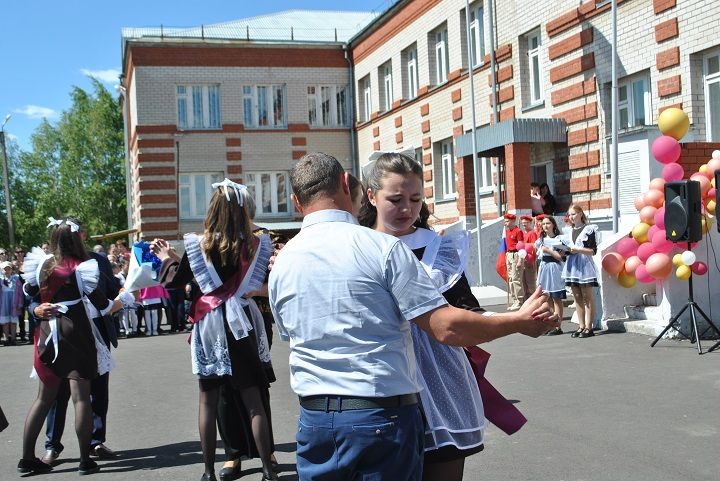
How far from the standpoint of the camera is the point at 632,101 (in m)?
18.8

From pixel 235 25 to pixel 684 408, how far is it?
33097 mm

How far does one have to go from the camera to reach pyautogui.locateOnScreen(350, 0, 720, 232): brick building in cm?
1659

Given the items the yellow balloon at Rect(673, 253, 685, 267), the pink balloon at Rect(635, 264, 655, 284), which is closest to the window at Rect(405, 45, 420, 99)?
the pink balloon at Rect(635, 264, 655, 284)

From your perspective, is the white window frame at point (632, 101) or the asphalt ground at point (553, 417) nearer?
the asphalt ground at point (553, 417)

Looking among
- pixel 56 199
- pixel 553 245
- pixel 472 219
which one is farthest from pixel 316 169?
pixel 56 199

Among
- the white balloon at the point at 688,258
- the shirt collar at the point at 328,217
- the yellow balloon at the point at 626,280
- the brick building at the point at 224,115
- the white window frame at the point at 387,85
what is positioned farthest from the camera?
the brick building at the point at 224,115

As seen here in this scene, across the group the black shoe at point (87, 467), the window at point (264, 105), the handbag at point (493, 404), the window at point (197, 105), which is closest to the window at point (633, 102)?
the black shoe at point (87, 467)

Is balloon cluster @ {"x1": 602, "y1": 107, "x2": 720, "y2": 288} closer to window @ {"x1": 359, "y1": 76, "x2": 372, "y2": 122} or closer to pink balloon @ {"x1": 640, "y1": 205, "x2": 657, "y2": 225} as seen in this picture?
pink balloon @ {"x1": 640, "y1": 205, "x2": 657, "y2": 225}

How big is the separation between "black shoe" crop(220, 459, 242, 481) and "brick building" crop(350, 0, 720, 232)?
9.94 metres

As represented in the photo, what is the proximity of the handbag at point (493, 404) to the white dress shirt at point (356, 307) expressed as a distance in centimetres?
79

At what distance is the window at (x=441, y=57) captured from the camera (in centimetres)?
2798

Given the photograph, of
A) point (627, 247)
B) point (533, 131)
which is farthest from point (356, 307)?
point (533, 131)

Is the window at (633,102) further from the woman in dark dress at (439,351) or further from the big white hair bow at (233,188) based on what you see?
the woman in dark dress at (439,351)

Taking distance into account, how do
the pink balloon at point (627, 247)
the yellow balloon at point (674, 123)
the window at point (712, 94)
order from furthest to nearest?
1. the window at point (712, 94)
2. the pink balloon at point (627, 247)
3. the yellow balloon at point (674, 123)
